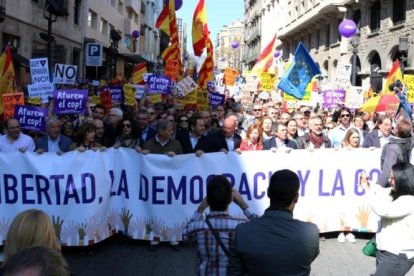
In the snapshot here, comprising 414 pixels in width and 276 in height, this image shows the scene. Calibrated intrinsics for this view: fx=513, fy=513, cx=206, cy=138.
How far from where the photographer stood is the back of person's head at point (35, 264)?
1.56 m

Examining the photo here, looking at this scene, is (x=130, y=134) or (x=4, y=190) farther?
(x=130, y=134)

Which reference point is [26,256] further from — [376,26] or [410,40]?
[376,26]

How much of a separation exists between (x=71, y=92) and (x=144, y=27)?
53.1 m

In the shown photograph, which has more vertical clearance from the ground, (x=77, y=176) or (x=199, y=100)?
(x=199, y=100)

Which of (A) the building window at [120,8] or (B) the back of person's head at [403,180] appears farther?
(A) the building window at [120,8]

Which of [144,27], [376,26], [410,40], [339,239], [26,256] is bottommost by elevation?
[339,239]

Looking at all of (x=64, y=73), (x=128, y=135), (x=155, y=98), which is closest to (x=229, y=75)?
(x=155, y=98)

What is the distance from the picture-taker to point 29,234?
2.79m

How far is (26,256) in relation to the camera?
5.34ft

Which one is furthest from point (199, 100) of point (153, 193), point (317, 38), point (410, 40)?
point (317, 38)

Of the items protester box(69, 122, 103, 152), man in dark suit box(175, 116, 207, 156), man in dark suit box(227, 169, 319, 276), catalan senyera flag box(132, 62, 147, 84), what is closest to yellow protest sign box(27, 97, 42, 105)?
man in dark suit box(175, 116, 207, 156)

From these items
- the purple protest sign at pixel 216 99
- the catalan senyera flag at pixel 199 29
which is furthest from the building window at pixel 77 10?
the purple protest sign at pixel 216 99

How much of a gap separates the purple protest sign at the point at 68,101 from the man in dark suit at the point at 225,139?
291cm

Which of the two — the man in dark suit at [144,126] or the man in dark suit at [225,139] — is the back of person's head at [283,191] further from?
the man in dark suit at [144,126]
